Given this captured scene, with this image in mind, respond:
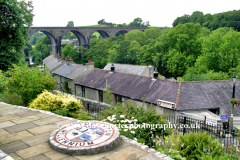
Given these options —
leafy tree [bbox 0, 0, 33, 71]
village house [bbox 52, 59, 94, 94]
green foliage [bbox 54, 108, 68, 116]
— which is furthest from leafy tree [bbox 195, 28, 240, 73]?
green foliage [bbox 54, 108, 68, 116]

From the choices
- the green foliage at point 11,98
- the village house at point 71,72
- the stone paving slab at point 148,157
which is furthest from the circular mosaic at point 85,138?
the village house at point 71,72

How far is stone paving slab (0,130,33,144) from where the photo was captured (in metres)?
6.84

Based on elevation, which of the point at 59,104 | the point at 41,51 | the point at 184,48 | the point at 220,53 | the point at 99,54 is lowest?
the point at 59,104

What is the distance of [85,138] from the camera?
21.4 feet

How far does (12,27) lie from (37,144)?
50.2 feet

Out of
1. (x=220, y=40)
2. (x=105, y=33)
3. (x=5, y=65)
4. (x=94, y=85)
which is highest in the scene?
(x=105, y=33)

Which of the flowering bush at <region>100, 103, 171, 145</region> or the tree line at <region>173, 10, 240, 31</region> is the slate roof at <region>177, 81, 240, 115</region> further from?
the tree line at <region>173, 10, 240, 31</region>

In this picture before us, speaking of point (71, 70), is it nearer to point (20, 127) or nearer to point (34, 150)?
point (20, 127)

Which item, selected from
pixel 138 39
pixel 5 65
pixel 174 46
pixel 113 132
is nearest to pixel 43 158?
pixel 113 132

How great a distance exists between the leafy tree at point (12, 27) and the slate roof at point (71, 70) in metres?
8.89

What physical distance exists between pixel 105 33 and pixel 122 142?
82.0 metres

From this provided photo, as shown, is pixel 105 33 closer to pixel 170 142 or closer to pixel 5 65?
pixel 5 65

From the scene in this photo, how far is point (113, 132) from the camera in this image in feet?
22.6

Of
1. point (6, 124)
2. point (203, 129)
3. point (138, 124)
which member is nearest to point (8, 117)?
point (6, 124)
